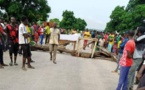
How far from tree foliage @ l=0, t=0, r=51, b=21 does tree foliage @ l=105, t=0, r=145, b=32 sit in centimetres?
1436

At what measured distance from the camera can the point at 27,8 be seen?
60.1 m

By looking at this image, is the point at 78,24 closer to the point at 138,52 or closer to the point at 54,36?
the point at 54,36

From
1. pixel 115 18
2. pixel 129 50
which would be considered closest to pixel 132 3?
pixel 115 18

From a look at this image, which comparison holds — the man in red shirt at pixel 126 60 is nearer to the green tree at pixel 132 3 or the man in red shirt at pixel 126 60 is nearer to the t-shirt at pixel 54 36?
the t-shirt at pixel 54 36

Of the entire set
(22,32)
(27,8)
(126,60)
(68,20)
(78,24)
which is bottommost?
(126,60)

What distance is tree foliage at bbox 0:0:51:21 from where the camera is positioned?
56875mm

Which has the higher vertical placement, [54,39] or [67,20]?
[67,20]

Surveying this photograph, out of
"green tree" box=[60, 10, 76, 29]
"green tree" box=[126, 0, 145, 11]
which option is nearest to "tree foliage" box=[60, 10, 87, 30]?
"green tree" box=[60, 10, 76, 29]

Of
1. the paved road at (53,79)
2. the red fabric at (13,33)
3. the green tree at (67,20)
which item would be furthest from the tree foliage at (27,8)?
the paved road at (53,79)

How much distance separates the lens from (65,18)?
280 ft

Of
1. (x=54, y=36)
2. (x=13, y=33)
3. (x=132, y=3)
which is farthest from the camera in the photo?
(x=132, y=3)

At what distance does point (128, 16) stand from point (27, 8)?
18075mm

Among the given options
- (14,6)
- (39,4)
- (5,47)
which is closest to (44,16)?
(39,4)

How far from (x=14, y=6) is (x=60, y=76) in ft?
154
